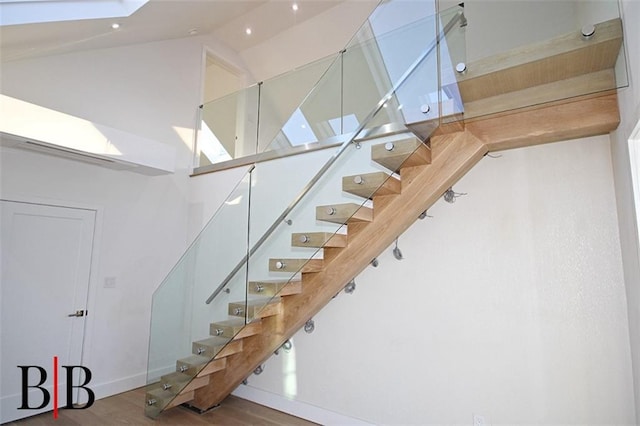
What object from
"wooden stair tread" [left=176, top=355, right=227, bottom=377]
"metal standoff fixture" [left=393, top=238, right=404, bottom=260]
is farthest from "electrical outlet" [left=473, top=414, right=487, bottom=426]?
"wooden stair tread" [left=176, top=355, right=227, bottom=377]

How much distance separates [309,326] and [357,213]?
1543mm

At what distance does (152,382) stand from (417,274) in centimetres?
276

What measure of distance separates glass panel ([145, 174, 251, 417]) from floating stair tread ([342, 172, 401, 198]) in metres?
0.98

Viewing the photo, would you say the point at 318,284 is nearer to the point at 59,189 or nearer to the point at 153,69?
the point at 59,189

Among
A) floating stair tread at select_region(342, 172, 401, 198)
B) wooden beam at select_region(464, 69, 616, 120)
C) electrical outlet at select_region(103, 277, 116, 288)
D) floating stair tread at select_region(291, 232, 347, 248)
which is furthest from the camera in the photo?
electrical outlet at select_region(103, 277, 116, 288)

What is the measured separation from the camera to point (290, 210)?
2736 millimetres

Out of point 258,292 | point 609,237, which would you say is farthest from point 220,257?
point 609,237

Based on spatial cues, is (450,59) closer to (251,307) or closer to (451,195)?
(451,195)

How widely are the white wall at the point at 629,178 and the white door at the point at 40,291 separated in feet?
15.4

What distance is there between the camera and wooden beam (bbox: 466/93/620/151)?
2.13m

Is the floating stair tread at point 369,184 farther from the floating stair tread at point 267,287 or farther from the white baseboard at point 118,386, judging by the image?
the white baseboard at point 118,386

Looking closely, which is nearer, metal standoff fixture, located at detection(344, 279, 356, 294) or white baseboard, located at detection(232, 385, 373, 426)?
white baseboard, located at detection(232, 385, 373, 426)

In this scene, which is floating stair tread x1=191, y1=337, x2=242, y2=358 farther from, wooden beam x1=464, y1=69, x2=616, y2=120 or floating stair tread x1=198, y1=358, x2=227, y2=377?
wooden beam x1=464, y1=69, x2=616, y2=120

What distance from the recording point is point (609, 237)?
2.37 metres
